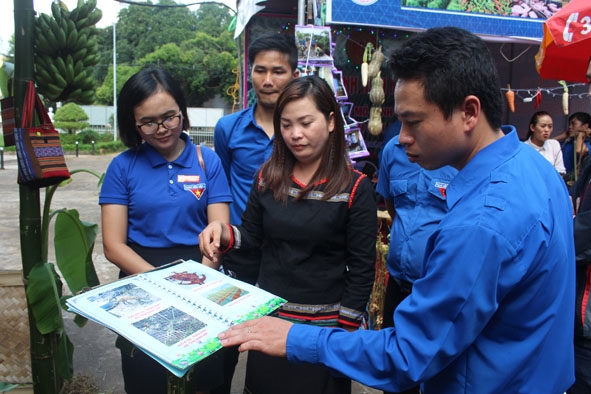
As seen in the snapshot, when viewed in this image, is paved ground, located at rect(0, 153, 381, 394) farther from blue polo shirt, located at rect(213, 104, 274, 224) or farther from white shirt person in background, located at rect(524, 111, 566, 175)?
white shirt person in background, located at rect(524, 111, 566, 175)

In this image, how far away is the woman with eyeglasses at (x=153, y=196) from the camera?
192 cm

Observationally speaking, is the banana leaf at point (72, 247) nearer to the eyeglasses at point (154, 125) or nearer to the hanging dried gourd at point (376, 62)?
the eyeglasses at point (154, 125)

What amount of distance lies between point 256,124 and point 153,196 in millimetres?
669

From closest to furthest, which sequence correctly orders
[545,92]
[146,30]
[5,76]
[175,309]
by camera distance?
[175,309], [5,76], [545,92], [146,30]

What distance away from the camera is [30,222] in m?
2.29

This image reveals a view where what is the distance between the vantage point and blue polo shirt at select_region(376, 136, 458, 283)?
6.66 ft

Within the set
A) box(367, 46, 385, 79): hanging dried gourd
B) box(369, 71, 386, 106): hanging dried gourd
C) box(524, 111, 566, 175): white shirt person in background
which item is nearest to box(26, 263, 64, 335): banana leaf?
box(369, 71, 386, 106): hanging dried gourd

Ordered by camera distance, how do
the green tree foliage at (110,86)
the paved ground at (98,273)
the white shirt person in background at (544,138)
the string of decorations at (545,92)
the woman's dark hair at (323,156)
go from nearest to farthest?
the woman's dark hair at (323,156) < the paved ground at (98,273) < the white shirt person in background at (544,138) < the string of decorations at (545,92) < the green tree foliage at (110,86)

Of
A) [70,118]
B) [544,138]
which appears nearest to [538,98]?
[544,138]

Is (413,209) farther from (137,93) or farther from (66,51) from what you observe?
(66,51)

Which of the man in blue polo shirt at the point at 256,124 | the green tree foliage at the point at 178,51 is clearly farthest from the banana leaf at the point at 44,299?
the green tree foliage at the point at 178,51

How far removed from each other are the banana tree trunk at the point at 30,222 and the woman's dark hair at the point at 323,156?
119cm

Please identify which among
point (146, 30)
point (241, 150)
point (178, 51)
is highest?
point (146, 30)

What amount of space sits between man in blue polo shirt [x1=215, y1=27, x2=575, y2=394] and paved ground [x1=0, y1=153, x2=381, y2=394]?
6.94 ft
